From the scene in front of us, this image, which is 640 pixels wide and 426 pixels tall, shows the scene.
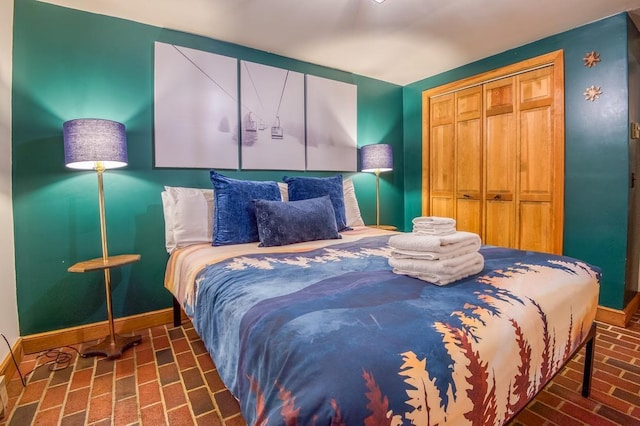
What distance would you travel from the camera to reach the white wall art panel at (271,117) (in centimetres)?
293

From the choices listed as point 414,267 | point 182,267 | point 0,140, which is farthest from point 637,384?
point 0,140

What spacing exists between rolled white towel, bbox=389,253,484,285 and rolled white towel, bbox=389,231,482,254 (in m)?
A: 0.06

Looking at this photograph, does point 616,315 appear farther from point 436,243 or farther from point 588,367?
point 436,243

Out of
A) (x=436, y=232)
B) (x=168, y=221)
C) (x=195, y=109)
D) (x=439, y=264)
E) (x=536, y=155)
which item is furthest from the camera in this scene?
(x=536, y=155)

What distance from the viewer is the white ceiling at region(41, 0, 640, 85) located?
7.47ft

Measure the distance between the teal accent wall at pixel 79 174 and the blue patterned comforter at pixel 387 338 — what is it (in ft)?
4.37

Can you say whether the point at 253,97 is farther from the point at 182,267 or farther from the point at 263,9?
the point at 182,267

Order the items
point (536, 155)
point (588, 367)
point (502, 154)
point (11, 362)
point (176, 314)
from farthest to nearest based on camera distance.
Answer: point (502, 154)
point (536, 155)
point (176, 314)
point (11, 362)
point (588, 367)

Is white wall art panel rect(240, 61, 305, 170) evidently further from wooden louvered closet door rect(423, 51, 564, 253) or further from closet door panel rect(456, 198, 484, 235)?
closet door panel rect(456, 198, 484, 235)

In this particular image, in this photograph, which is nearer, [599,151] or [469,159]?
[599,151]

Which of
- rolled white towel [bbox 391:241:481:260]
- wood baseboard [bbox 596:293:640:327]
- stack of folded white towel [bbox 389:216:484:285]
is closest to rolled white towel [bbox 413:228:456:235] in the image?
stack of folded white towel [bbox 389:216:484:285]

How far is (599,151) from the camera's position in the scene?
101 inches

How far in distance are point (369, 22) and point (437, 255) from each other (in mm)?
2123

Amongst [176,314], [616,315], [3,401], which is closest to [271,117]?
[176,314]
